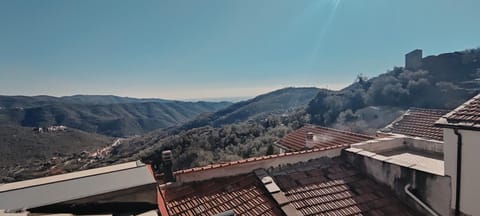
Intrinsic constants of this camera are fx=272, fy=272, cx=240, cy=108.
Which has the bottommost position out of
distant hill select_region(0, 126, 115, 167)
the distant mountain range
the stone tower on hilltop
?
distant hill select_region(0, 126, 115, 167)

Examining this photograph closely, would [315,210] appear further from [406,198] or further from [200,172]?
[200,172]

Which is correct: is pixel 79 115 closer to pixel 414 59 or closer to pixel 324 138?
pixel 324 138

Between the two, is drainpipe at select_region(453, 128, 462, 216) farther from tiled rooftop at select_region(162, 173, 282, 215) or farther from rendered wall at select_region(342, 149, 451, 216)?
tiled rooftop at select_region(162, 173, 282, 215)

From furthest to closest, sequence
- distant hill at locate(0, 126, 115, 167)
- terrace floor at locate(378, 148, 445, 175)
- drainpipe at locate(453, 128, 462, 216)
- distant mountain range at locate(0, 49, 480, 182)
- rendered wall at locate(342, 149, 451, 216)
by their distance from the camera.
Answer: distant hill at locate(0, 126, 115, 167) → distant mountain range at locate(0, 49, 480, 182) → terrace floor at locate(378, 148, 445, 175) → rendered wall at locate(342, 149, 451, 216) → drainpipe at locate(453, 128, 462, 216)

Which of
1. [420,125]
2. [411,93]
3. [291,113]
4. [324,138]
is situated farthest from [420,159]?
[291,113]

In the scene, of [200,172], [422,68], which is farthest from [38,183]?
[422,68]

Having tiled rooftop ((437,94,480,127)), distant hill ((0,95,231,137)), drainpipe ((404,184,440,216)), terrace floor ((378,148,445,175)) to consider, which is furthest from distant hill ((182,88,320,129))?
tiled rooftop ((437,94,480,127))

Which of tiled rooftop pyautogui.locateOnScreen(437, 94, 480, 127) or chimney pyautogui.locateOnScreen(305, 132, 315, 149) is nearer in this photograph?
tiled rooftop pyautogui.locateOnScreen(437, 94, 480, 127)

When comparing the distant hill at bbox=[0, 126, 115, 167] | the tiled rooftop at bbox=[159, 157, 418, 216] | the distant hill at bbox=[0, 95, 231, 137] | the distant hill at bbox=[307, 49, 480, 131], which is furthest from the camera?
the distant hill at bbox=[0, 95, 231, 137]
